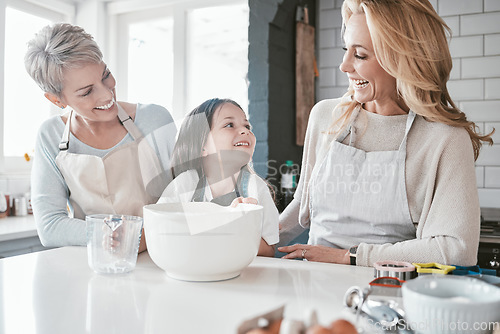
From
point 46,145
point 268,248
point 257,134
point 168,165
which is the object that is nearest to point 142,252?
point 268,248

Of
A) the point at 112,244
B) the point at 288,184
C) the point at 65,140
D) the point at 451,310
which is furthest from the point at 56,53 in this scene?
the point at 288,184

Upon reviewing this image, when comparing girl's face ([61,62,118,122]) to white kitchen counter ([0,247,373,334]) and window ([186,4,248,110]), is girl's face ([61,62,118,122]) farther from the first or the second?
window ([186,4,248,110])

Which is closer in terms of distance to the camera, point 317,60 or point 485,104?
point 485,104

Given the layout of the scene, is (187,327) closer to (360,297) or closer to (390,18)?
(360,297)

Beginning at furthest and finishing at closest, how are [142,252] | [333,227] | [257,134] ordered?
1. [257,134]
2. [333,227]
3. [142,252]

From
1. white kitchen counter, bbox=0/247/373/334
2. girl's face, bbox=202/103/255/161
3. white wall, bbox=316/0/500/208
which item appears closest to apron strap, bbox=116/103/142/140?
girl's face, bbox=202/103/255/161

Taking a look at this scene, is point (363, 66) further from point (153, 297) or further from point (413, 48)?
point (153, 297)

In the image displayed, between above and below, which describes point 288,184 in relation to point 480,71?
below

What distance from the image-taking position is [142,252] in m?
1.20

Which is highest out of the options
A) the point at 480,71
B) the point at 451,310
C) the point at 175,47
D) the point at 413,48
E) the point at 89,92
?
the point at 175,47

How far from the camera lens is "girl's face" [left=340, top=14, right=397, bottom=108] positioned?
1373 mm

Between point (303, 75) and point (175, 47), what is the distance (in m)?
1.04

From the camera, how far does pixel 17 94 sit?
3049 mm

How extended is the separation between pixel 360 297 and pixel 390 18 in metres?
0.94
